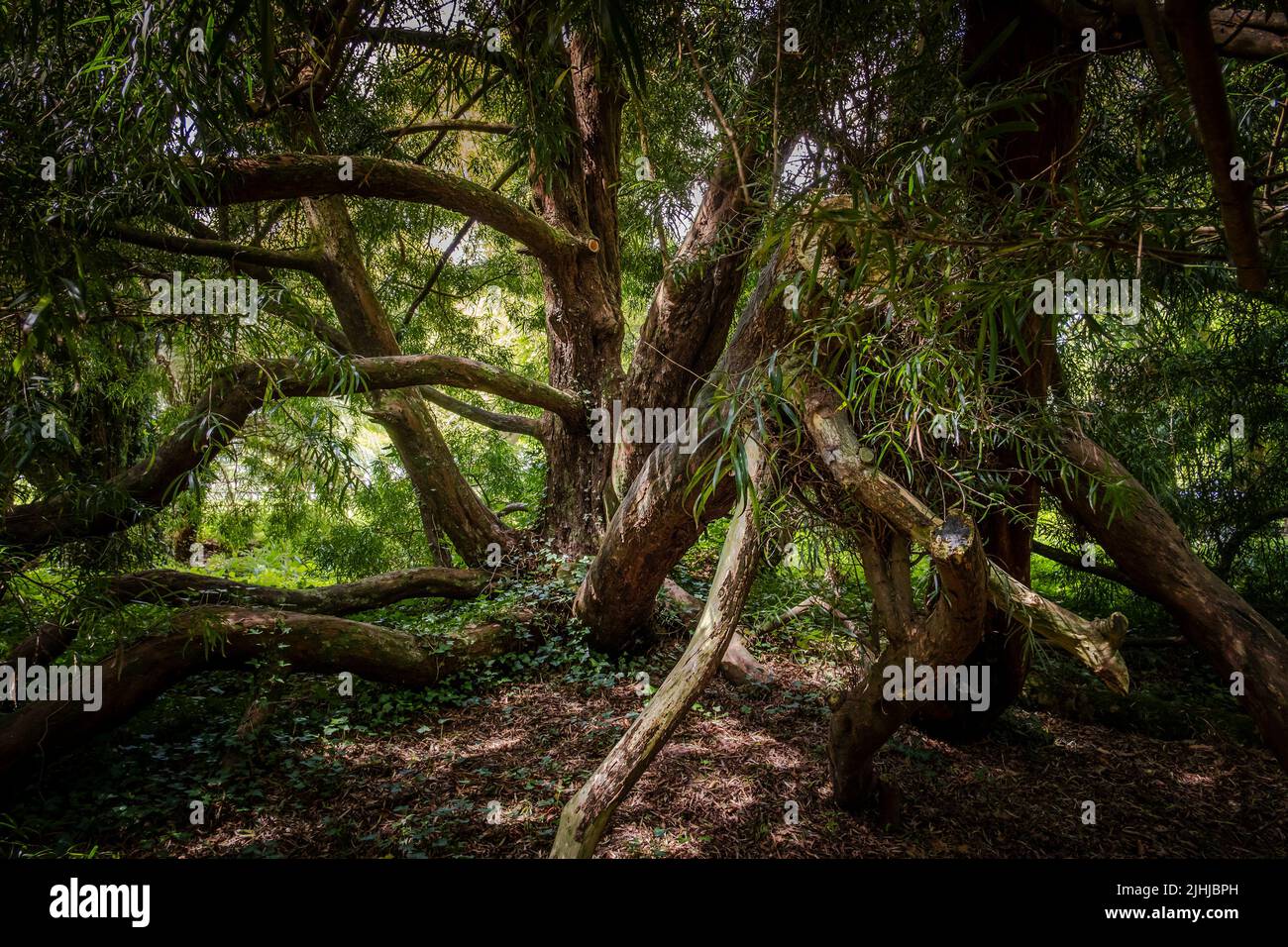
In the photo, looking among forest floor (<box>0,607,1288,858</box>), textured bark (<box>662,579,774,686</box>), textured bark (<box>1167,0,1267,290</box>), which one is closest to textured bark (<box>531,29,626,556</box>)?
textured bark (<box>662,579,774,686</box>)

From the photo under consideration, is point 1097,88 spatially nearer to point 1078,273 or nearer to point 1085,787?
point 1078,273

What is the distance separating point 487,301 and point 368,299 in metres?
2.09

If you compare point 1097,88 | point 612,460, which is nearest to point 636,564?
point 612,460

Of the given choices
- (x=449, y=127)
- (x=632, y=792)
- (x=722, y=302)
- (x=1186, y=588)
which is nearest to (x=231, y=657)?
(x=632, y=792)

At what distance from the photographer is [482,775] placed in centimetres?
282

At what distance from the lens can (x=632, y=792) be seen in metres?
2.65

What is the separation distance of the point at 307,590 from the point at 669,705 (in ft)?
8.60

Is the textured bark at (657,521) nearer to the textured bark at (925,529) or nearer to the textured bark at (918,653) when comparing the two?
the textured bark at (925,529)

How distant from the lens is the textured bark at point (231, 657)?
102 inches

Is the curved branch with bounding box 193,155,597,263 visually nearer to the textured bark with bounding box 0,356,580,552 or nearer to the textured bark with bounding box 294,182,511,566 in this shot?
the textured bark with bounding box 0,356,580,552

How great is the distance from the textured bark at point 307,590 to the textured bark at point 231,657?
0.75 feet

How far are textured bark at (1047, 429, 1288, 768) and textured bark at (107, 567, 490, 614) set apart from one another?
3.19 m

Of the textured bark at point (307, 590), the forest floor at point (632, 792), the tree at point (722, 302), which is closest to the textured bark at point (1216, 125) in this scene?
the tree at point (722, 302)

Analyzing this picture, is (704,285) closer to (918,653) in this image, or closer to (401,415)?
(401,415)
